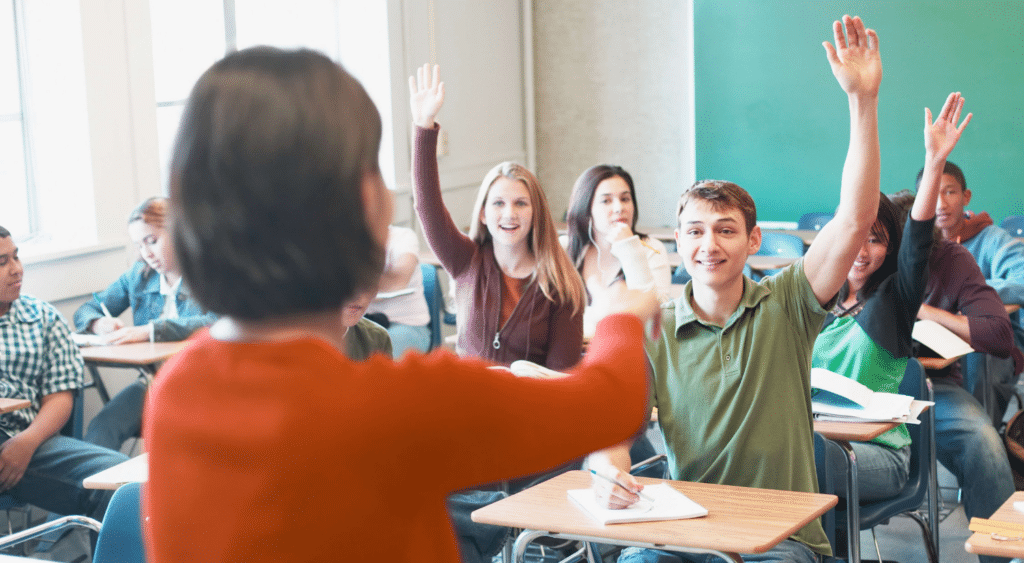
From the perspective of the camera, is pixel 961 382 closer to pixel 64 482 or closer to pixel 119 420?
pixel 64 482

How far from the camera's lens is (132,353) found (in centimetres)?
378

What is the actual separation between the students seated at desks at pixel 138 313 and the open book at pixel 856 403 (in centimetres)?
241

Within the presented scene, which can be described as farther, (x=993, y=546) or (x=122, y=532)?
(x=122, y=532)

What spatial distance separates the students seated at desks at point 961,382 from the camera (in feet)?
10.2

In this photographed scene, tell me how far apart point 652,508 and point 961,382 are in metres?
1.99

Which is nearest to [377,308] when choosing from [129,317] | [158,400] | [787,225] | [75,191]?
[129,317]

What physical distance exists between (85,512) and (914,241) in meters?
2.72

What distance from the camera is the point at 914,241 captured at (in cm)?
280

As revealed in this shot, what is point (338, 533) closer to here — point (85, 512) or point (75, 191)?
point (85, 512)

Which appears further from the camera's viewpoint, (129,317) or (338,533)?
(129,317)

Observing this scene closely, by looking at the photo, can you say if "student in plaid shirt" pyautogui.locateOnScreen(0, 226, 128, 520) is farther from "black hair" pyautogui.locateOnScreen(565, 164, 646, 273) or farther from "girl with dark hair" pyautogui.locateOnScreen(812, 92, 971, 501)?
"girl with dark hair" pyautogui.locateOnScreen(812, 92, 971, 501)

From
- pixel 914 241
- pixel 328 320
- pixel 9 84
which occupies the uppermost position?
pixel 9 84

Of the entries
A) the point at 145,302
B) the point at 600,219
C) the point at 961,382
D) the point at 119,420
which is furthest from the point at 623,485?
the point at 145,302

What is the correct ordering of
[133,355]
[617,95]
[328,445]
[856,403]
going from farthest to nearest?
[617,95], [133,355], [856,403], [328,445]
